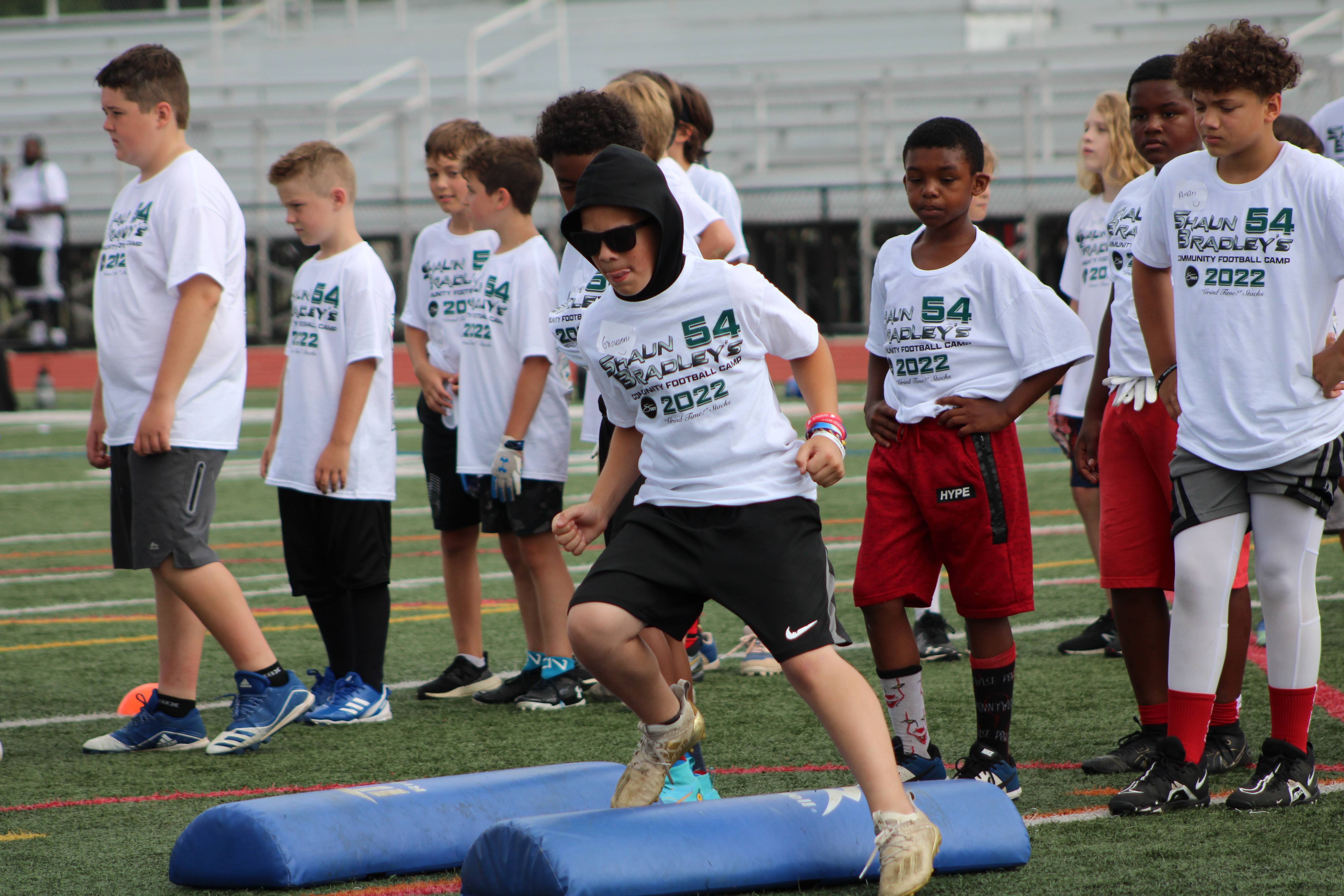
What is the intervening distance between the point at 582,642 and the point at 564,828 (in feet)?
1.35

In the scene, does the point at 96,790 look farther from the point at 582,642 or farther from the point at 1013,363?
the point at 1013,363

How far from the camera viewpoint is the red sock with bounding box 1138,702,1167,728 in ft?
14.4

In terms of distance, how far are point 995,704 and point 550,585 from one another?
1.89 m

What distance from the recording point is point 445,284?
19.9 feet

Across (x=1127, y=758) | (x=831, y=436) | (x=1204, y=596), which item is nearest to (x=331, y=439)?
(x=831, y=436)

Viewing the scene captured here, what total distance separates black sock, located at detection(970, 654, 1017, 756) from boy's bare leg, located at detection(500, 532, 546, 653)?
202 cm

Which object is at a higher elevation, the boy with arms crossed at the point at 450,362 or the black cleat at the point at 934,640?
the boy with arms crossed at the point at 450,362

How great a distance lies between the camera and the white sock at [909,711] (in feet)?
13.7

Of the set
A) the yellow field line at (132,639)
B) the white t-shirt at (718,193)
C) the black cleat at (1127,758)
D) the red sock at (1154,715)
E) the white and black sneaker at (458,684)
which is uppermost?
the white t-shirt at (718,193)

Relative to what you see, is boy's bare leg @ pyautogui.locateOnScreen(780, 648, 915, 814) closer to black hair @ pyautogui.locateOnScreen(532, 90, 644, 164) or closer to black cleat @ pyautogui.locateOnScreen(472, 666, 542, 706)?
black hair @ pyautogui.locateOnScreen(532, 90, 644, 164)

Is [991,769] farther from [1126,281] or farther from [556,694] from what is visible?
[556,694]

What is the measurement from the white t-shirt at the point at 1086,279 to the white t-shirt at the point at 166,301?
10.4ft

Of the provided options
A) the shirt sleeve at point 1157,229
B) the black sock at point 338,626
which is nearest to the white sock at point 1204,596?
the shirt sleeve at point 1157,229

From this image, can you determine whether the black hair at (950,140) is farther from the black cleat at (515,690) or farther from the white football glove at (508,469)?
the black cleat at (515,690)
